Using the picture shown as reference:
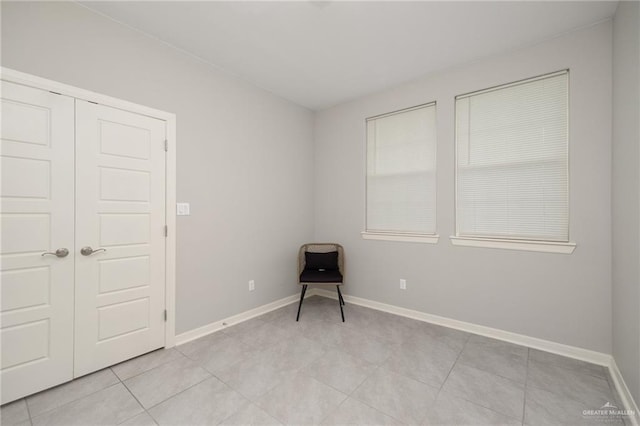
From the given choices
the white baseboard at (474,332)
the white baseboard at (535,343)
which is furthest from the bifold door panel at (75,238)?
the white baseboard at (535,343)

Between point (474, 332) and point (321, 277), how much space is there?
1687 mm

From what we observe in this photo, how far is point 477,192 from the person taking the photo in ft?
9.25

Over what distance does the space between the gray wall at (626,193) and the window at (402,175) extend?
1404mm

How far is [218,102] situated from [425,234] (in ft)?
8.99

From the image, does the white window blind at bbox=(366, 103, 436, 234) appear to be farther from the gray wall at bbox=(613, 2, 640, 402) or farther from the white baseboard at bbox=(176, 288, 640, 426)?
the gray wall at bbox=(613, 2, 640, 402)

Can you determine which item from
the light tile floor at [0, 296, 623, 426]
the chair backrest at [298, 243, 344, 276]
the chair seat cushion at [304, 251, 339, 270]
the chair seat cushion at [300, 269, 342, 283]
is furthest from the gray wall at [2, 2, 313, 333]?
the light tile floor at [0, 296, 623, 426]

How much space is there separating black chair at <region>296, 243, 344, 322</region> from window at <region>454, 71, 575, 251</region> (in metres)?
1.46

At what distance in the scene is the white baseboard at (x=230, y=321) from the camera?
264 cm

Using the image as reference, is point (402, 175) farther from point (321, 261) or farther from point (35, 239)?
point (35, 239)

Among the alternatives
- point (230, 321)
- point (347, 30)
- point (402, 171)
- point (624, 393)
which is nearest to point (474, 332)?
point (624, 393)

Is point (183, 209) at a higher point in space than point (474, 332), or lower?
higher

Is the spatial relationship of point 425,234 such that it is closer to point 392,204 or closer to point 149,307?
point 392,204

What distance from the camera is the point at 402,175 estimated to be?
3.35 m

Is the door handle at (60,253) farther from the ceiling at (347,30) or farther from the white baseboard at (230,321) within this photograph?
the ceiling at (347,30)
